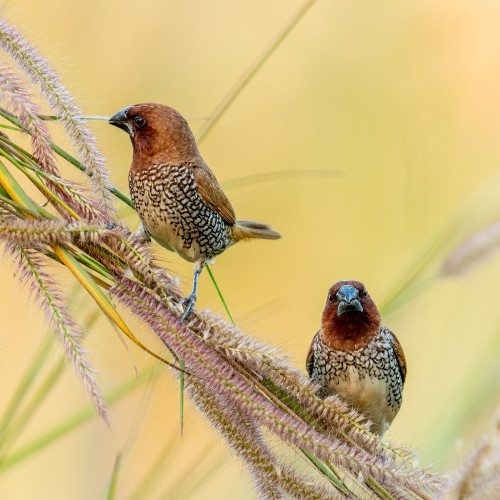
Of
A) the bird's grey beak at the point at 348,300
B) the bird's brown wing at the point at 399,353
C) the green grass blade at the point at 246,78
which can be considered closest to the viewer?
the green grass blade at the point at 246,78

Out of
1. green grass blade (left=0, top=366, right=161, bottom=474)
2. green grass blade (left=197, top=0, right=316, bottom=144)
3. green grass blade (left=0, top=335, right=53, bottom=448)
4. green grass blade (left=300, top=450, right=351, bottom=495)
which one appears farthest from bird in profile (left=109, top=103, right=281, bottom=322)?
green grass blade (left=300, top=450, right=351, bottom=495)

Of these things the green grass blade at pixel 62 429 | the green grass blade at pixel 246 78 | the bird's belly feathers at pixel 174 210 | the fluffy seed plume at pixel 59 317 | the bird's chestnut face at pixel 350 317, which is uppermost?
the green grass blade at pixel 246 78

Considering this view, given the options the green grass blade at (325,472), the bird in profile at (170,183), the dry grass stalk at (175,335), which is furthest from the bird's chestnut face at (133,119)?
the green grass blade at (325,472)

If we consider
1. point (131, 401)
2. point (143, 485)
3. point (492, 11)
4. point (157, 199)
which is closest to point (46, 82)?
point (143, 485)

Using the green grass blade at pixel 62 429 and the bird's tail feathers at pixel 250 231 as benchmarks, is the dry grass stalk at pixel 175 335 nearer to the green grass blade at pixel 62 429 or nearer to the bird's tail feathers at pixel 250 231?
the green grass blade at pixel 62 429

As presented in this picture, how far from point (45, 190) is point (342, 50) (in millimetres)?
4361

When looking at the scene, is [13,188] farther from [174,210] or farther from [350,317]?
[350,317]

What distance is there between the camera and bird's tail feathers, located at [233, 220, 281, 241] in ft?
11.7

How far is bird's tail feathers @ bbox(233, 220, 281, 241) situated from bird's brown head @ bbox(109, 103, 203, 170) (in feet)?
2.04

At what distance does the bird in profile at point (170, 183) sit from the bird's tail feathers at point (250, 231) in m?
0.36

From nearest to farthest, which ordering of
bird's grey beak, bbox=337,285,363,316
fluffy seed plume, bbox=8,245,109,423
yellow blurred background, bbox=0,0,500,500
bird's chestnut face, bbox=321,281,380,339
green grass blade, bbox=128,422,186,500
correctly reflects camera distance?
fluffy seed plume, bbox=8,245,109,423
green grass blade, bbox=128,422,186,500
bird's grey beak, bbox=337,285,363,316
bird's chestnut face, bbox=321,281,380,339
yellow blurred background, bbox=0,0,500,500

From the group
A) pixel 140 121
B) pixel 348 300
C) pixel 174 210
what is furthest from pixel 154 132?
pixel 348 300

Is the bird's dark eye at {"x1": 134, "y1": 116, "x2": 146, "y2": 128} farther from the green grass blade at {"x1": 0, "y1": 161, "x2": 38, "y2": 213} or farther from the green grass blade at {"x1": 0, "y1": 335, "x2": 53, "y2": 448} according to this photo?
the green grass blade at {"x1": 0, "y1": 161, "x2": 38, "y2": 213}

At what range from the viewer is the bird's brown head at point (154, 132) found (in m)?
2.91
